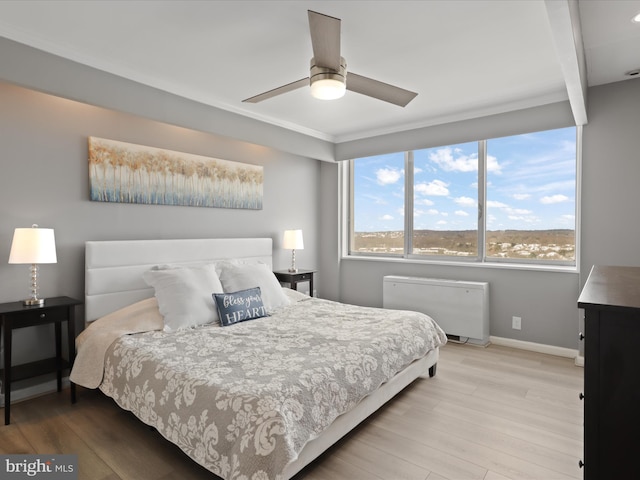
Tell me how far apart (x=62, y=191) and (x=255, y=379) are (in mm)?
2357

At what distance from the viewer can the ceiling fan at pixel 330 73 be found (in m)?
1.81

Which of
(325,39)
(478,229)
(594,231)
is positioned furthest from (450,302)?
(325,39)

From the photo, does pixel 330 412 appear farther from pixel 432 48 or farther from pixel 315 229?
pixel 315 229

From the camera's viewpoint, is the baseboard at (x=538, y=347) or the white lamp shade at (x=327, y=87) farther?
the baseboard at (x=538, y=347)

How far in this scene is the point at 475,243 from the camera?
4410mm

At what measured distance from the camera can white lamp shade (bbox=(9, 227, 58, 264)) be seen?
97.9 inches

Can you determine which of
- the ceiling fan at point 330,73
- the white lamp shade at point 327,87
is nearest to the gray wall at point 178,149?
the ceiling fan at point 330,73

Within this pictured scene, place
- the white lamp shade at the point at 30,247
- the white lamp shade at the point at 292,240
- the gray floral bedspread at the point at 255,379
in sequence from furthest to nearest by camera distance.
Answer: the white lamp shade at the point at 292,240, the white lamp shade at the point at 30,247, the gray floral bedspread at the point at 255,379

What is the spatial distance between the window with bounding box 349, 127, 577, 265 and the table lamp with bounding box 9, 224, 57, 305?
3.81 metres

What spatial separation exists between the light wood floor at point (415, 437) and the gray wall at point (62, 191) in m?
0.79

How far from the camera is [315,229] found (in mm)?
5496
